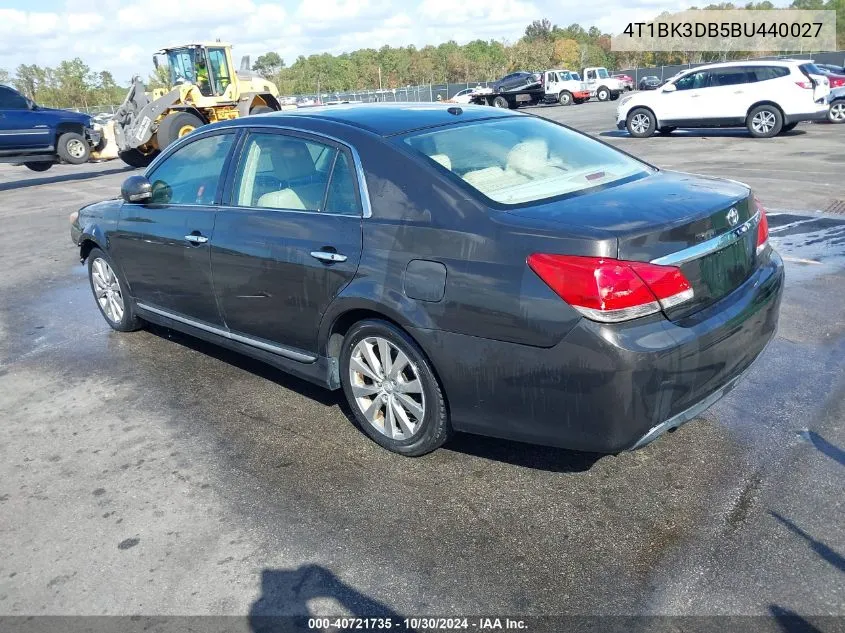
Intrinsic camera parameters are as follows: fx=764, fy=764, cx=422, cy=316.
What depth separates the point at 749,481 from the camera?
133 inches

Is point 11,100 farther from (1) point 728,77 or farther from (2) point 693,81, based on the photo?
(1) point 728,77

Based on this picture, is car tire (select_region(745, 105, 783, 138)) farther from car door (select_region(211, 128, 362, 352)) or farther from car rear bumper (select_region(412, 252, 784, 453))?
car door (select_region(211, 128, 362, 352))

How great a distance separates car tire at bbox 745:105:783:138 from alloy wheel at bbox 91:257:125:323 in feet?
53.1

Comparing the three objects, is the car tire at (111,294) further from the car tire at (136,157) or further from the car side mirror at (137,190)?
the car tire at (136,157)

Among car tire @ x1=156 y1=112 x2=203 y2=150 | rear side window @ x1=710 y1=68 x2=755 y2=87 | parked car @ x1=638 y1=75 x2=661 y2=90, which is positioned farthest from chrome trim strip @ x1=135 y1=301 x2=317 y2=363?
parked car @ x1=638 y1=75 x2=661 y2=90

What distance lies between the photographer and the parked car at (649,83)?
45906 millimetres

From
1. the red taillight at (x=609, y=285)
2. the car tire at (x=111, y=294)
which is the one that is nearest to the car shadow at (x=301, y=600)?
the red taillight at (x=609, y=285)

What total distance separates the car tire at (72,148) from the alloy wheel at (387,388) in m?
18.3

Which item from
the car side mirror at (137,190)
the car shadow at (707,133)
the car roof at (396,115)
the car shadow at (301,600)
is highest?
the car roof at (396,115)

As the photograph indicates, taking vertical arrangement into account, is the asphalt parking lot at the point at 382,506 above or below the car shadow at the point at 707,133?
above

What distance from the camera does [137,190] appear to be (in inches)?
199

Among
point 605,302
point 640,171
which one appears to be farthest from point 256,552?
point 640,171

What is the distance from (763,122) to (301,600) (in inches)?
710

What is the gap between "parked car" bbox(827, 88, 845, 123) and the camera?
19.9 m
